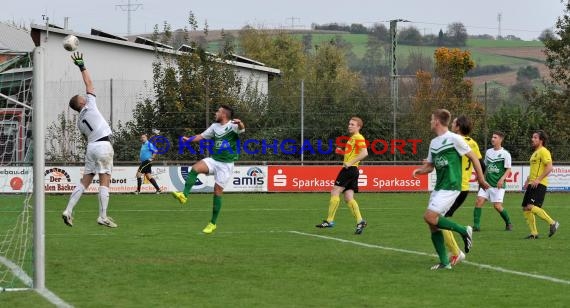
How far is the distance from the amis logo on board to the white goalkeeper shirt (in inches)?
786

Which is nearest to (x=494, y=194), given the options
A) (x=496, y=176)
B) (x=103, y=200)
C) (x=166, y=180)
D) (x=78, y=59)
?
(x=496, y=176)

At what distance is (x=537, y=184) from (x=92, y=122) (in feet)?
24.5

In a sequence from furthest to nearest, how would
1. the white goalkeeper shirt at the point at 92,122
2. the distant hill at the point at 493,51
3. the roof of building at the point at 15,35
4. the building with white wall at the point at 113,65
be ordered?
the distant hill at the point at 493,51
the building with white wall at the point at 113,65
the roof of building at the point at 15,35
the white goalkeeper shirt at the point at 92,122

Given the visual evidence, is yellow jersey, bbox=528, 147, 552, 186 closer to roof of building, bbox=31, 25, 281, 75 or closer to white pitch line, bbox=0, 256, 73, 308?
white pitch line, bbox=0, 256, 73, 308

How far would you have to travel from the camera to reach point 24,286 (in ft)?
34.8

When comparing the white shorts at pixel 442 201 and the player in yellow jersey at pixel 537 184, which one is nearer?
the white shorts at pixel 442 201

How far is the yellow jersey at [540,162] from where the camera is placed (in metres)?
17.5

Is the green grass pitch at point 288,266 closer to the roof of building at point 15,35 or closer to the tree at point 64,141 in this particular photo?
the roof of building at point 15,35

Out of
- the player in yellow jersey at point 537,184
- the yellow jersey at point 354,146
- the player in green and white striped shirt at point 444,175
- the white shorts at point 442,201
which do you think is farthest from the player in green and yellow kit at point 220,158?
the white shorts at point 442,201

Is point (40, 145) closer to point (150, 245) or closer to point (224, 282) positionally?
point (224, 282)

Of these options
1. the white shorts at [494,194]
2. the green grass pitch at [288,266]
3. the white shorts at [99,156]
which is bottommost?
the green grass pitch at [288,266]

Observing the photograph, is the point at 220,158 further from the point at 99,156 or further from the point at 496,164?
the point at 496,164

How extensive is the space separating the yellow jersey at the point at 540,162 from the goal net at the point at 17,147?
833cm

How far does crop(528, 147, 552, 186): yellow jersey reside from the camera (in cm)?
1748
